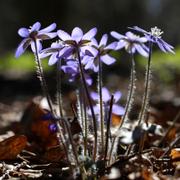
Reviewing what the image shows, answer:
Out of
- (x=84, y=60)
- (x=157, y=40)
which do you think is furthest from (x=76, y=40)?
(x=157, y=40)

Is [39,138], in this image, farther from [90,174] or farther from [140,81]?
[140,81]

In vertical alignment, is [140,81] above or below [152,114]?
above

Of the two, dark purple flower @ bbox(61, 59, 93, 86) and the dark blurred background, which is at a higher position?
the dark blurred background

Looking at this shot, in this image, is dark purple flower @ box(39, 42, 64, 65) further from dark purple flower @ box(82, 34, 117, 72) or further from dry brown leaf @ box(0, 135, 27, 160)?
dry brown leaf @ box(0, 135, 27, 160)

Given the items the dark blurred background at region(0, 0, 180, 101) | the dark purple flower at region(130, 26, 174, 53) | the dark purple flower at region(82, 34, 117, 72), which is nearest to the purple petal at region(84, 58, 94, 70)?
the dark purple flower at region(82, 34, 117, 72)

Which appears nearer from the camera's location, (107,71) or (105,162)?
(105,162)

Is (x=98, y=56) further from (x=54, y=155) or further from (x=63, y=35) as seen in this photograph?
(x=54, y=155)

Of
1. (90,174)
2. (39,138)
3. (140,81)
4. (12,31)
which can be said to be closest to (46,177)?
(90,174)
